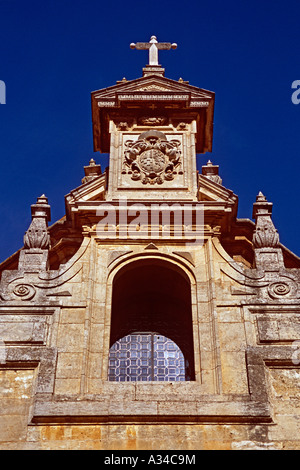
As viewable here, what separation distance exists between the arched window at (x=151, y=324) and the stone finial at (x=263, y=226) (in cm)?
179

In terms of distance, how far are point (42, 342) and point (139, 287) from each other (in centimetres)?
316

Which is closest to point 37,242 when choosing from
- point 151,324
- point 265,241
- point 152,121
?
point 151,324

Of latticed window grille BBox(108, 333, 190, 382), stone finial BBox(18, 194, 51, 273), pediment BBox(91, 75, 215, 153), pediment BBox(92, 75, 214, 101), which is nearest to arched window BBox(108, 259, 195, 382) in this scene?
latticed window grille BBox(108, 333, 190, 382)

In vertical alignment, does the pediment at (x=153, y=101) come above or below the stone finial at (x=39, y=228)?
above

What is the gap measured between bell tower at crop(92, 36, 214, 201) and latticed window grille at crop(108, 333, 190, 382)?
311 centimetres

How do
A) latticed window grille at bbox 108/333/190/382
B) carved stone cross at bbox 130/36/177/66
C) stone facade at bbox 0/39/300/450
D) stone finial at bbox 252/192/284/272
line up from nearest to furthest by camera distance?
stone facade at bbox 0/39/300/450 → latticed window grille at bbox 108/333/190/382 → stone finial at bbox 252/192/284/272 → carved stone cross at bbox 130/36/177/66

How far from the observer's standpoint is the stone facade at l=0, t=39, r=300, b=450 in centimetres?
1416

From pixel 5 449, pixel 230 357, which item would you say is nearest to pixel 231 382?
pixel 230 357

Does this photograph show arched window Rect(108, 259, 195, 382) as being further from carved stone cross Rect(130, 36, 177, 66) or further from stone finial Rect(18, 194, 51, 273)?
carved stone cross Rect(130, 36, 177, 66)

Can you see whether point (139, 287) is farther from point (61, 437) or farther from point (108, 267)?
point (61, 437)

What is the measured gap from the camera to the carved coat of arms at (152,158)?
1884 centimetres

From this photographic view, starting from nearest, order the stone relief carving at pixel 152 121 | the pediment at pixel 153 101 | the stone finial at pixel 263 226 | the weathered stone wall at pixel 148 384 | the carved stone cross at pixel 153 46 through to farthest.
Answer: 1. the weathered stone wall at pixel 148 384
2. the stone finial at pixel 263 226
3. the stone relief carving at pixel 152 121
4. the pediment at pixel 153 101
5. the carved stone cross at pixel 153 46

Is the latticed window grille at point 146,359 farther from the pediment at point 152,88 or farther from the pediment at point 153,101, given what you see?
the pediment at point 152,88

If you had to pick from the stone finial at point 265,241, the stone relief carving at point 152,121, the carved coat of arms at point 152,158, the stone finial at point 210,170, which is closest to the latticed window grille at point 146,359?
the stone finial at point 265,241
